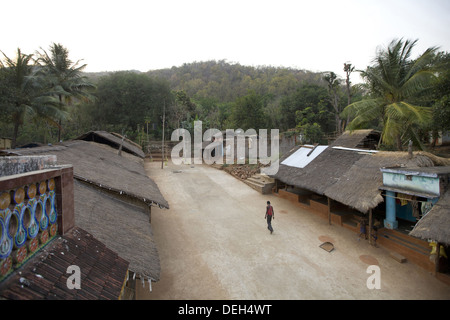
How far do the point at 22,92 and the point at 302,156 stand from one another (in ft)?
55.3

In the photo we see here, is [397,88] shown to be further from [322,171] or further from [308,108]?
[308,108]

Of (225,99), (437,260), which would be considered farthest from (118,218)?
(225,99)

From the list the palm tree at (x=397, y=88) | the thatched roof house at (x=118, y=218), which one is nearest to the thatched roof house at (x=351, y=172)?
the palm tree at (x=397, y=88)

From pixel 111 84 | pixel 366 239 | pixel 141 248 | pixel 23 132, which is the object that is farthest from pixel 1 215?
pixel 111 84

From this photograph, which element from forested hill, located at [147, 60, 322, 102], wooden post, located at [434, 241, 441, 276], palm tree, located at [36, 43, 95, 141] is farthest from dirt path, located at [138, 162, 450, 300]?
forested hill, located at [147, 60, 322, 102]

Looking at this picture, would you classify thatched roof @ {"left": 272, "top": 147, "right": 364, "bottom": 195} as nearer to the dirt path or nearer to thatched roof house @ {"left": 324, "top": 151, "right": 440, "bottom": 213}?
thatched roof house @ {"left": 324, "top": 151, "right": 440, "bottom": 213}

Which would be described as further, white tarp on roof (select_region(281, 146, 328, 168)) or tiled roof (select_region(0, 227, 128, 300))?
white tarp on roof (select_region(281, 146, 328, 168))

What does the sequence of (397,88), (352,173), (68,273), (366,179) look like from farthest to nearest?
(397,88)
(352,173)
(366,179)
(68,273)

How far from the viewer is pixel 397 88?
11523mm

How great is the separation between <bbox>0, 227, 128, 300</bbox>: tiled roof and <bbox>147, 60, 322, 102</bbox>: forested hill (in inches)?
1877

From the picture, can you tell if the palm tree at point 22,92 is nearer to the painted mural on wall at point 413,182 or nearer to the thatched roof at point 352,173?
the thatched roof at point 352,173

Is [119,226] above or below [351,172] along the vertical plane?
below

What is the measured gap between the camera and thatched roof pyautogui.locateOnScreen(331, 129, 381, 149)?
1366 cm

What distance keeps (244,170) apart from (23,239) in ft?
60.1
